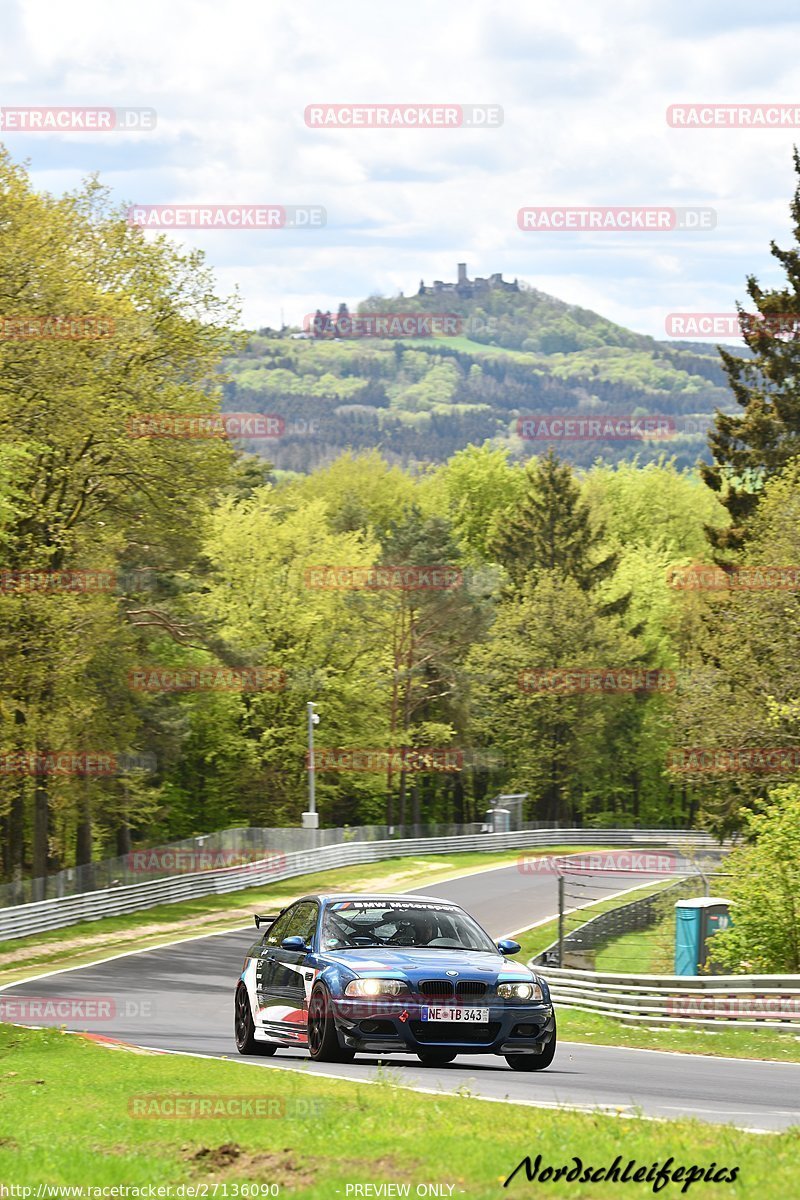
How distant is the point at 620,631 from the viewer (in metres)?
91.4

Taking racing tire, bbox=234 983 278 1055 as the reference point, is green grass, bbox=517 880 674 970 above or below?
below

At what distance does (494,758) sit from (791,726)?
151 feet

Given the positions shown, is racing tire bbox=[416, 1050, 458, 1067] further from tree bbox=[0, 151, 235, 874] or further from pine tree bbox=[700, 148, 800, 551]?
pine tree bbox=[700, 148, 800, 551]

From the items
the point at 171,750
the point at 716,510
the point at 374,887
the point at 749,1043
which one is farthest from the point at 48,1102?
the point at 716,510

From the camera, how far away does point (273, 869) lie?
58719 mm

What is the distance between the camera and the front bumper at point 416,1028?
13812 millimetres

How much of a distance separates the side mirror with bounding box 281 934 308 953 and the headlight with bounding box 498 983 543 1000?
191 centimetres

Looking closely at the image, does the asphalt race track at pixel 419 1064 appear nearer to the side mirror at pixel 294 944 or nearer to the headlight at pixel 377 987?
the headlight at pixel 377 987

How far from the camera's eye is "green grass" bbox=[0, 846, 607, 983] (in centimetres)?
3922

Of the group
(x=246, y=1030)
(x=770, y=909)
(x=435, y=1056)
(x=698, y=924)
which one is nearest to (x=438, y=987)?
(x=435, y=1056)

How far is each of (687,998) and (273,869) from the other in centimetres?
3385

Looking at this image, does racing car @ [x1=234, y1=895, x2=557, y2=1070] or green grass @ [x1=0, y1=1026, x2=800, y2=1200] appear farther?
racing car @ [x1=234, y1=895, x2=557, y2=1070]

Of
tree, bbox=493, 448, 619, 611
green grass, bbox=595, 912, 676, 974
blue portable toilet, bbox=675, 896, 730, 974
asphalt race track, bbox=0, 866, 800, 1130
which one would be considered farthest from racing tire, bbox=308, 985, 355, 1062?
tree, bbox=493, 448, 619, 611

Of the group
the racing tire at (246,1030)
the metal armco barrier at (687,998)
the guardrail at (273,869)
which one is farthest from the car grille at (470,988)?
the guardrail at (273,869)
